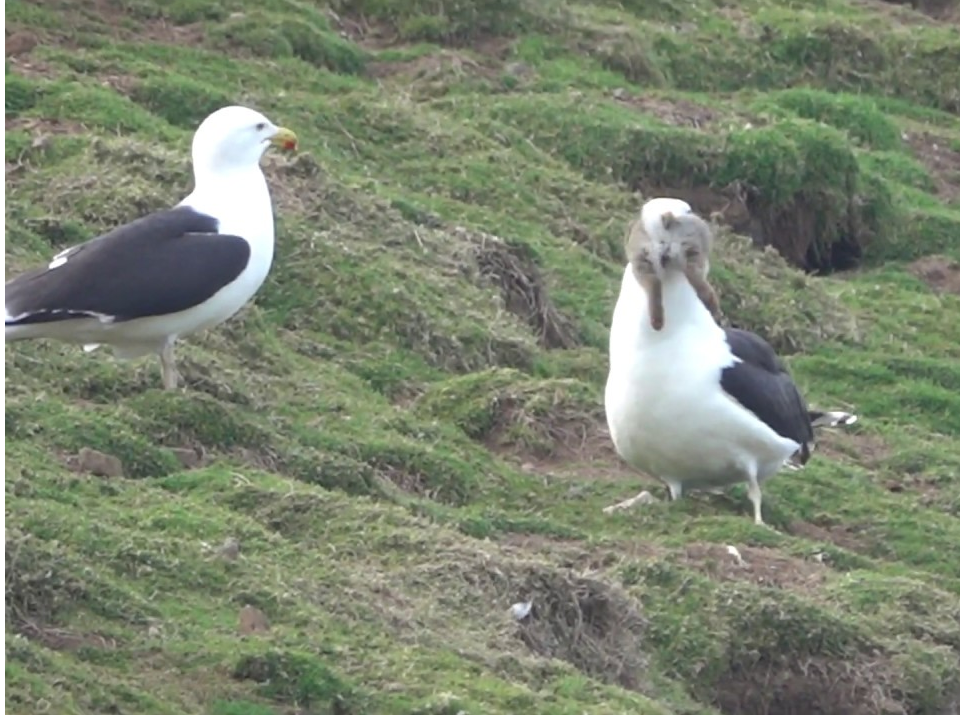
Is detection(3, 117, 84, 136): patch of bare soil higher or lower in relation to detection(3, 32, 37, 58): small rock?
higher

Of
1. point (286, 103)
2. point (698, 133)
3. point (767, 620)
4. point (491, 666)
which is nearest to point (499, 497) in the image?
point (767, 620)

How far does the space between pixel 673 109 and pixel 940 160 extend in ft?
9.74

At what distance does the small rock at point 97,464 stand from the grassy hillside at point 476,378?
0.05 feet

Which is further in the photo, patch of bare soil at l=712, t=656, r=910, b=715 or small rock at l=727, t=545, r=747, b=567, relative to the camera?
small rock at l=727, t=545, r=747, b=567

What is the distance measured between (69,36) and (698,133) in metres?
4.38

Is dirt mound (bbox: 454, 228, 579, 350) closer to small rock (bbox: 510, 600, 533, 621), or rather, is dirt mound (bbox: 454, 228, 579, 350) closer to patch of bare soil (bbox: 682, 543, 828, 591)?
patch of bare soil (bbox: 682, 543, 828, 591)

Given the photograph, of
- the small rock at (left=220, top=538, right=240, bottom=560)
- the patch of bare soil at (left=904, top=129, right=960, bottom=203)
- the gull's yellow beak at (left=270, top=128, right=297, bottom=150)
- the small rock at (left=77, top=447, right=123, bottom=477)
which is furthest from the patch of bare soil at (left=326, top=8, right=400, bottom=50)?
the small rock at (left=220, top=538, right=240, bottom=560)

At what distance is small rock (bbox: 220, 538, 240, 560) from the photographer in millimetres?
8789

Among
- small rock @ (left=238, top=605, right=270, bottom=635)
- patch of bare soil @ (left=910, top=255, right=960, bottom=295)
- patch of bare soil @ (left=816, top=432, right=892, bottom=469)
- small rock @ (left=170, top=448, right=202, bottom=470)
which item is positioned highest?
small rock @ (left=238, top=605, right=270, bottom=635)

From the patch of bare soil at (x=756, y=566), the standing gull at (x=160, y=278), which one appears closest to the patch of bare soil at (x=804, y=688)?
the patch of bare soil at (x=756, y=566)

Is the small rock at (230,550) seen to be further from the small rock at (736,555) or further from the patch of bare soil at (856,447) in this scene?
the patch of bare soil at (856,447)

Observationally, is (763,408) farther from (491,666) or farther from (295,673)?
(295,673)

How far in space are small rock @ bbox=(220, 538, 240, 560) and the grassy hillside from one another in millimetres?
64

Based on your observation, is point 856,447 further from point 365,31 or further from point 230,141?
point 365,31
